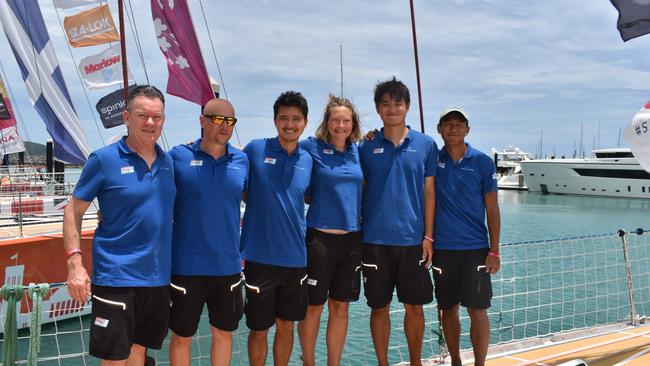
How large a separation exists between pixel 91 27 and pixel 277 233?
1127cm

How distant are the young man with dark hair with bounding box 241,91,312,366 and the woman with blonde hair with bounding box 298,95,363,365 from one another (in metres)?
0.13

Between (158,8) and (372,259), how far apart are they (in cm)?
657

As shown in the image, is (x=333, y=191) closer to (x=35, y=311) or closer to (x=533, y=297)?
(x=35, y=311)

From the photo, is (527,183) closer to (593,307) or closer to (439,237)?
(593,307)

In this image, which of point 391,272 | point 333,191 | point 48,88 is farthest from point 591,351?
point 48,88

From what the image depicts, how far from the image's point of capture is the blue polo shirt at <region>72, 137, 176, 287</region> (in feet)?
9.05

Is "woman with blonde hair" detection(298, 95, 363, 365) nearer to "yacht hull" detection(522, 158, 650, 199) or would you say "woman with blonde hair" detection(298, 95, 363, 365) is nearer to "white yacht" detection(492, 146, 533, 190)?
"yacht hull" detection(522, 158, 650, 199)

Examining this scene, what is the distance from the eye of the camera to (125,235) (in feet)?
9.15

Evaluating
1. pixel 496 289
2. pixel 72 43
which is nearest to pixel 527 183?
pixel 496 289

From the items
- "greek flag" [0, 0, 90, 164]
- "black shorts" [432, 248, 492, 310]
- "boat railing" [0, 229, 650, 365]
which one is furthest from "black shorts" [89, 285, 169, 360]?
"greek flag" [0, 0, 90, 164]

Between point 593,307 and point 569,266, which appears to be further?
point 569,266

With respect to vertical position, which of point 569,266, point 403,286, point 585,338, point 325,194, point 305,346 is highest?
point 325,194

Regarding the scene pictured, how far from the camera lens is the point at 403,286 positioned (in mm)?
3791

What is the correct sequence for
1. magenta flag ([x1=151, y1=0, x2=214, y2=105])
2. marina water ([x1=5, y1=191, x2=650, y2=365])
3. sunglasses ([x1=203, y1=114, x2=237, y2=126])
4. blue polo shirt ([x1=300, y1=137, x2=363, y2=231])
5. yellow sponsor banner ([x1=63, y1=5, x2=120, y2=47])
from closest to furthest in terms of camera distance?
1. sunglasses ([x1=203, y1=114, x2=237, y2=126])
2. blue polo shirt ([x1=300, y1=137, x2=363, y2=231])
3. marina water ([x1=5, y1=191, x2=650, y2=365])
4. magenta flag ([x1=151, y1=0, x2=214, y2=105])
5. yellow sponsor banner ([x1=63, y1=5, x2=120, y2=47])
